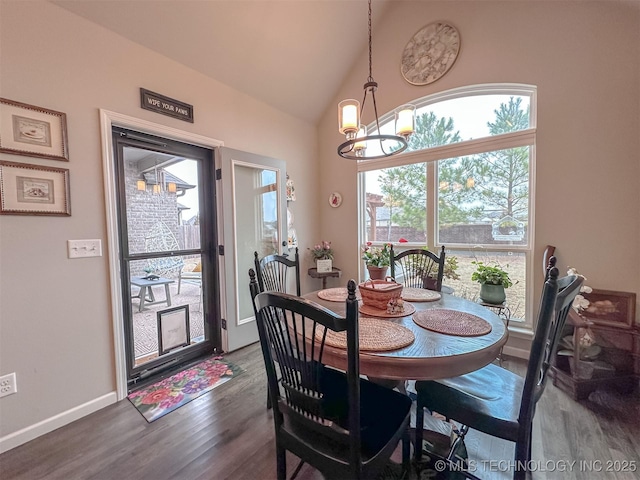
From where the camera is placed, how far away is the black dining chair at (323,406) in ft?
2.88

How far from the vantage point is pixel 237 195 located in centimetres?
284

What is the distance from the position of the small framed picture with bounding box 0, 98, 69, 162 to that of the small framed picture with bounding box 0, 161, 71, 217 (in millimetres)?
91

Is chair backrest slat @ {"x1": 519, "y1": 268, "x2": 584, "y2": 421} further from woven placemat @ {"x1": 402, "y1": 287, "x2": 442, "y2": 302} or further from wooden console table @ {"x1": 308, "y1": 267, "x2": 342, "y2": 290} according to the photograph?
wooden console table @ {"x1": 308, "y1": 267, "x2": 342, "y2": 290}

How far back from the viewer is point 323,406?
1057 millimetres

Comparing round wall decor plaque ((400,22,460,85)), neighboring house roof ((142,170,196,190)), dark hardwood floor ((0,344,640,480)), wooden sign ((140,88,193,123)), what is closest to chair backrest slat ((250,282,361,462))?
dark hardwood floor ((0,344,640,480))

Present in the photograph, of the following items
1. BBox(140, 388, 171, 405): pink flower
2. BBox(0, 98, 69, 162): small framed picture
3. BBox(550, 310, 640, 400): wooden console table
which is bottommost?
BBox(140, 388, 171, 405): pink flower

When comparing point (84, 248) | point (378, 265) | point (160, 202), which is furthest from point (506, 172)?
point (84, 248)

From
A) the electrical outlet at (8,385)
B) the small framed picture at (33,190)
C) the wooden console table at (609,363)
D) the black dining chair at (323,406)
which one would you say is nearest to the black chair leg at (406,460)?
the black dining chair at (323,406)

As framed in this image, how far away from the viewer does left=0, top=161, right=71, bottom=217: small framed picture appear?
1.58m

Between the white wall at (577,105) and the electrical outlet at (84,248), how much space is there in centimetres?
357

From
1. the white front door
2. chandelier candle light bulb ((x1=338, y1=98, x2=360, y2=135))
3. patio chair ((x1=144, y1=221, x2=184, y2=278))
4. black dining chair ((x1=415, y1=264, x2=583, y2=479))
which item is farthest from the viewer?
the white front door

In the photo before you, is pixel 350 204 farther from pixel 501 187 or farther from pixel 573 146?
pixel 573 146

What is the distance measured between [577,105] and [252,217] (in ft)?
10.3

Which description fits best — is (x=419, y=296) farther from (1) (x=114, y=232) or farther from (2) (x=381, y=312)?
(1) (x=114, y=232)
